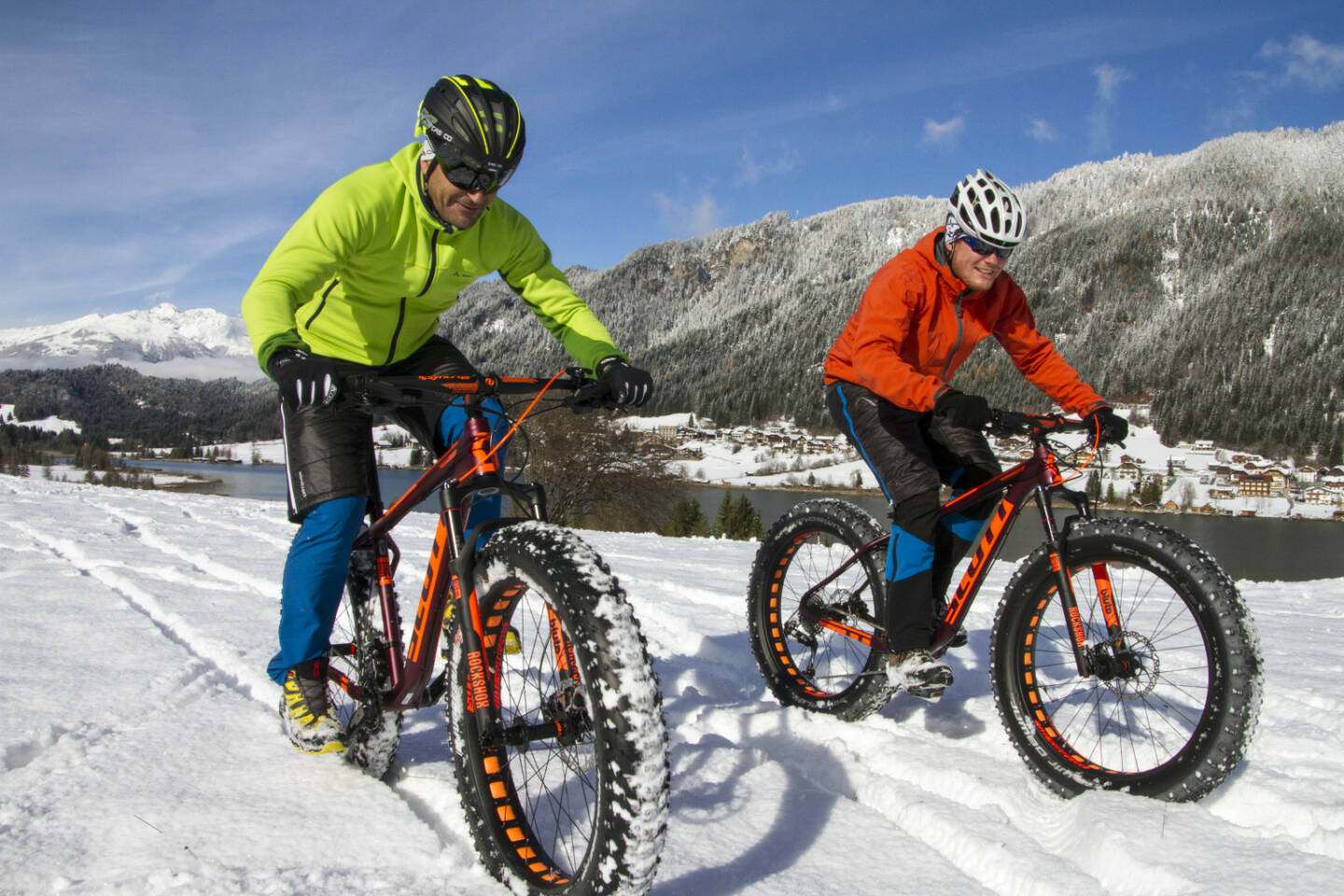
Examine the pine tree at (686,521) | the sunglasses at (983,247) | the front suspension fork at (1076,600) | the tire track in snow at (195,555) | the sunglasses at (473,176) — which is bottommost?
the pine tree at (686,521)

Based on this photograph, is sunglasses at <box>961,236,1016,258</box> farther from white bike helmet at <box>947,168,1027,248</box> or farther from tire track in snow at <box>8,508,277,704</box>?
tire track in snow at <box>8,508,277,704</box>

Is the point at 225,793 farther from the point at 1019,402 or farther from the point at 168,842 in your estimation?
the point at 1019,402

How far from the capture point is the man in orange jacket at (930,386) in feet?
11.5

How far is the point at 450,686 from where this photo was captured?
7.36 ft

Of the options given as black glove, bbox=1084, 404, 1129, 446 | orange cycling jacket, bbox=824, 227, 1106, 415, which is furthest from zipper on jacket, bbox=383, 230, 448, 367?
black glove, bbox=1084, 404, 1129, 446

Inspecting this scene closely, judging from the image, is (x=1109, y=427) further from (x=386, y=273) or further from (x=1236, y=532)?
(x=1236, y=532)

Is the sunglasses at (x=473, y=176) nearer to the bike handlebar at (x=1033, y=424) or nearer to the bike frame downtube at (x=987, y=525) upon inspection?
the bike handlebar at (x=1033, y=424)

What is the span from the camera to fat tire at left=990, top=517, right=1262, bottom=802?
2.60m

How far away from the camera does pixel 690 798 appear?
2.68 m

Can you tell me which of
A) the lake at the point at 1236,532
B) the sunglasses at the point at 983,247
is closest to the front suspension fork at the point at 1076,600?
the sunglasses at the point at 983,247

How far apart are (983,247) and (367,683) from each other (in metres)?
3.22

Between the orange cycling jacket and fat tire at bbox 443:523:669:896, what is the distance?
6.35 ft

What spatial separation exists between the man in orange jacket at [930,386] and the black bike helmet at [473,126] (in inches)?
71.1

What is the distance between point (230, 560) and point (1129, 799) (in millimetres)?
7580
